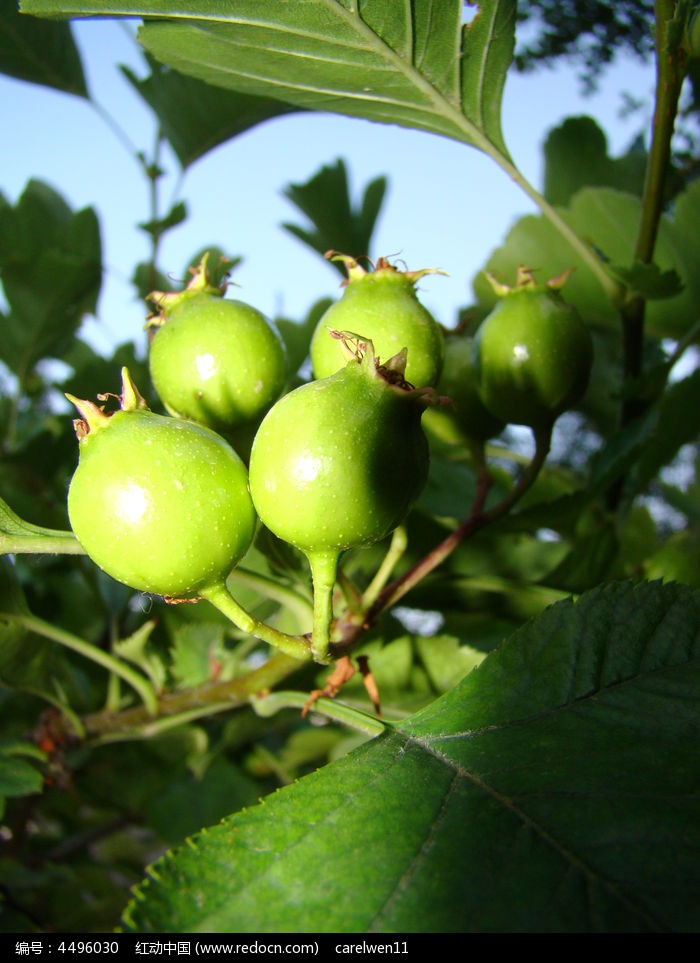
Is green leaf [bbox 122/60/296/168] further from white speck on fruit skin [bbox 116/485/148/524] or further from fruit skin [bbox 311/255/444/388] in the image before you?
white speck on fruit skin [bbox 116/485/148/524]

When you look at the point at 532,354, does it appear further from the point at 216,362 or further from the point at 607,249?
the point at 607,249

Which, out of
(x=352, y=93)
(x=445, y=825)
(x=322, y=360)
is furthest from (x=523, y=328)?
(x=445, y=825)

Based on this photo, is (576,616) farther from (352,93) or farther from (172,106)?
(172,106)

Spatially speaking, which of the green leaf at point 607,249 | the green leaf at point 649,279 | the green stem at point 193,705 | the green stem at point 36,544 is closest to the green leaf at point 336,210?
the green leaf at point 607,249

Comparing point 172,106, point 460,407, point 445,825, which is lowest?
point 445,825

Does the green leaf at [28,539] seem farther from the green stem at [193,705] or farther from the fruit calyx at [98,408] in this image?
the green stem at [193,705]

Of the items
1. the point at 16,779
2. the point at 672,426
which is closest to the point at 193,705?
the point at 16,779
